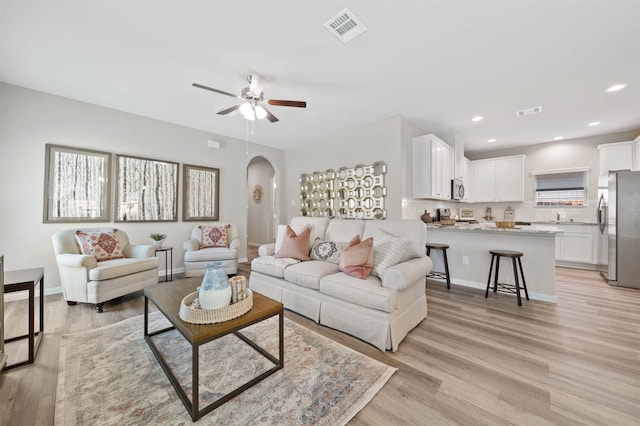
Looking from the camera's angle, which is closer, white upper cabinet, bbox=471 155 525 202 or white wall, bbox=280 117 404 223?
white wall, bbox=280 117 404 223

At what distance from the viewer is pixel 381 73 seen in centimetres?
280

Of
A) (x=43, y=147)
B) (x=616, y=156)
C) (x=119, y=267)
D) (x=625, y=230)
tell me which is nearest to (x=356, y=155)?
(x=119, y=267)

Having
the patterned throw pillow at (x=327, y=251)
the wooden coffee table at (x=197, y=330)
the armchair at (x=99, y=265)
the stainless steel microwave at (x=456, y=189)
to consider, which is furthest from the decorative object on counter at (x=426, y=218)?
the armchair at (x=99, y=265)

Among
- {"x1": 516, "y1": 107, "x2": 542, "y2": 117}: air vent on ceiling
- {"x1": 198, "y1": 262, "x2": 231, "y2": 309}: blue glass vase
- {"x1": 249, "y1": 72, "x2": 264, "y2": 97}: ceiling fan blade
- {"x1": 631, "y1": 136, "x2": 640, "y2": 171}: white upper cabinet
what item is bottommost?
{"x1": 198, "y1": 262, "x2": 231, "y2": 309}: blue glass vase

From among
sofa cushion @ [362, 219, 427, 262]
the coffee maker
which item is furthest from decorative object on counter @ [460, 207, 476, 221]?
sofa cushion @ [362, 219, 427, 262]

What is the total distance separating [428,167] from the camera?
420cm

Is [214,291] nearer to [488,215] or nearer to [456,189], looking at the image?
[456,189]

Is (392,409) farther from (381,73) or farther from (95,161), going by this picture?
(95,161)

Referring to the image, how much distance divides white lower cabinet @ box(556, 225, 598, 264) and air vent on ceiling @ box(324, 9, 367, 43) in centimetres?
552

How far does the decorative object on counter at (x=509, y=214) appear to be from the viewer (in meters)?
5.81

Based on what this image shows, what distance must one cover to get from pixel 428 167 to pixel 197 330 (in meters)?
4.07

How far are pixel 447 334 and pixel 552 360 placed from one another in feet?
2.30

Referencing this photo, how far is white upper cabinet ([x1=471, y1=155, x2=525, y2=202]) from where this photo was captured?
222 inches

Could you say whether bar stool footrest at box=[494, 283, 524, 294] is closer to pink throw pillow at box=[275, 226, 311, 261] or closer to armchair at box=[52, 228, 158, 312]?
pink throw pillow at box=[275, 226, 311, 261]
